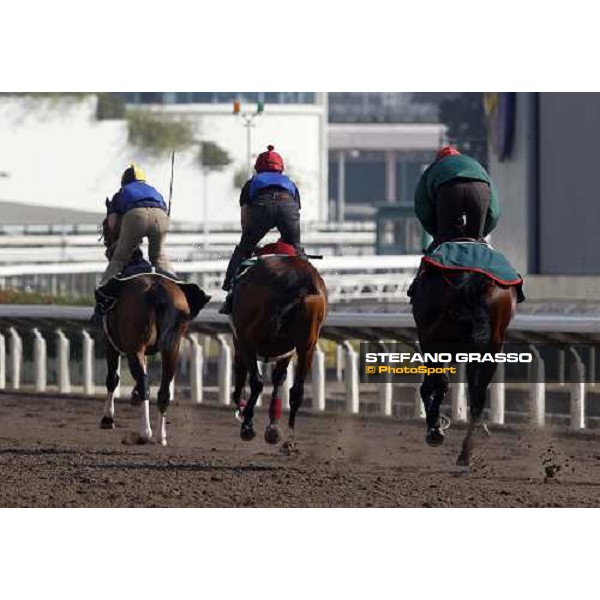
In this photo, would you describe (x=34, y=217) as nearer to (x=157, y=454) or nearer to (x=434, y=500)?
(x=157, y=454)

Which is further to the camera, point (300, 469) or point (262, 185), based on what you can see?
point (262, 185)

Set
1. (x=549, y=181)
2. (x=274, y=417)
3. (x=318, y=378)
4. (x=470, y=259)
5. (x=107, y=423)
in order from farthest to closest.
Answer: (x=549, y=181) < (x=318, y=378) < (x=107, y=423) < (x=274, y=417) < (x=470, y=259)

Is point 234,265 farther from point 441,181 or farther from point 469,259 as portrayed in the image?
point 469,259

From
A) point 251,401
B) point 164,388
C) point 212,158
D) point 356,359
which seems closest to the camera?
point 251,401

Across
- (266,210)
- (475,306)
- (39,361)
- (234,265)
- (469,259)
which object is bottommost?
(39,361)

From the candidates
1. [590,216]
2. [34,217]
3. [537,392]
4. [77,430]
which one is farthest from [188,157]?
[537,392]

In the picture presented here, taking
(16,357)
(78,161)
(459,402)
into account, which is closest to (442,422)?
(459,402)

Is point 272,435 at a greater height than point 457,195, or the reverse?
point 457,195

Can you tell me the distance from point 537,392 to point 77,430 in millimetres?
4593

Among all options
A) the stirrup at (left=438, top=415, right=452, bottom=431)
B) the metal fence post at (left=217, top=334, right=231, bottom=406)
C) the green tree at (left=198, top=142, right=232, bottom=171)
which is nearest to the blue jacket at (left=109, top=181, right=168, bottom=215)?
the stirrup at (left=438, top=415, right=452, bottom=431)

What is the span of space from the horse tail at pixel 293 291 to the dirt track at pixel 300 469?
44.3 inches

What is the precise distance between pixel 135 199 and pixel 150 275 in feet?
2.20

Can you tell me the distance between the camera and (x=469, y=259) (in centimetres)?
1602

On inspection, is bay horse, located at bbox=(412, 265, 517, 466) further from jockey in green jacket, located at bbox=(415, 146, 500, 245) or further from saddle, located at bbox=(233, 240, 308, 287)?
saddle, located at bbox=(233, 240, 308, 287)
